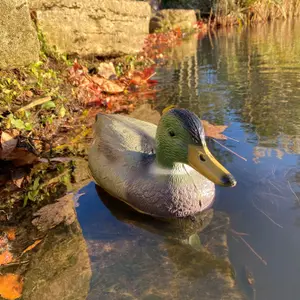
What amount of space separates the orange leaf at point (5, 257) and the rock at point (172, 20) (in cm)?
1256

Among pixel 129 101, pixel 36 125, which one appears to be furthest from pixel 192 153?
pixel 129 101

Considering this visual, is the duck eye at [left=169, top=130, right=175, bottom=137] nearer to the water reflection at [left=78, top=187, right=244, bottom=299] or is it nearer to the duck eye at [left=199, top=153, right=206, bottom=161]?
the duck eye at [left=199, top=153, right=206, bottom=161]

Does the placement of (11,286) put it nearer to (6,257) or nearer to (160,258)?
(6,257)

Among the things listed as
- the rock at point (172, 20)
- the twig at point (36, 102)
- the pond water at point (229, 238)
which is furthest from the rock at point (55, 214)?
the rock at point (172, 20)

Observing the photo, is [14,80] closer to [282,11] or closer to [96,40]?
[96,40]

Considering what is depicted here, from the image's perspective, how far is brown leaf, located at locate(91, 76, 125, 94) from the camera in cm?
508

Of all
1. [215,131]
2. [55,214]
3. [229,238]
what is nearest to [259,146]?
[215,131]

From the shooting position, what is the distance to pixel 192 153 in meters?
2.01

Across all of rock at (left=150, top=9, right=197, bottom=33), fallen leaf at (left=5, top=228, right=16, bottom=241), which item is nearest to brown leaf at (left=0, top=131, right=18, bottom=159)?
fallen leaf at (left=5, top=228, right=16, bottom=241)

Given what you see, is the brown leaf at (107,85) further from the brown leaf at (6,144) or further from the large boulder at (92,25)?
the brown leaf at (6,144)

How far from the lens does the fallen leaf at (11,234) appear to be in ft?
→ 6.99

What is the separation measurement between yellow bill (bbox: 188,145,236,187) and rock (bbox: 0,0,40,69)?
2600 millimetres

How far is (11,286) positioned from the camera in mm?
1765

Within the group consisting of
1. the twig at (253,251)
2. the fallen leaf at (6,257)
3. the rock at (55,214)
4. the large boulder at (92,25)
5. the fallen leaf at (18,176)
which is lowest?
the rock at (55,214)
